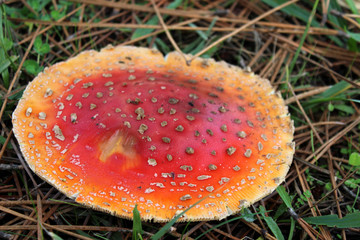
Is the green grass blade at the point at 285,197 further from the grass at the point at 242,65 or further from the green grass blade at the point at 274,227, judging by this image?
the green grass blade at the point at 274,227

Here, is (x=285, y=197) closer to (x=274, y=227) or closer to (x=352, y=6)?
(x=274, y=227)

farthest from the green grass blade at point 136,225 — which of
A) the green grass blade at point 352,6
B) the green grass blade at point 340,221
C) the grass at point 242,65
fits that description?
the green grass blade at point 352,6

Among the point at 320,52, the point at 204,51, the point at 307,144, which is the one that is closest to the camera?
the point at 307,144

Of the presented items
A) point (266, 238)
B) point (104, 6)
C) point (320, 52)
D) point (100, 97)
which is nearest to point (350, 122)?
point (320, 52)

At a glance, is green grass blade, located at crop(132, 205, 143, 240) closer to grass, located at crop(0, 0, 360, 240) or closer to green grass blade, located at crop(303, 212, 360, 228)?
grass, located at crop(0, 0, 360, 240)

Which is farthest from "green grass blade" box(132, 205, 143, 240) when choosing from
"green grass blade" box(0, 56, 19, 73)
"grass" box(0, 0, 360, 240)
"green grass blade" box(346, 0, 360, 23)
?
"green grass blade" box(346, 0, 360, 23)

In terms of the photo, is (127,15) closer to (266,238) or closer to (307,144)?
(307,144)
